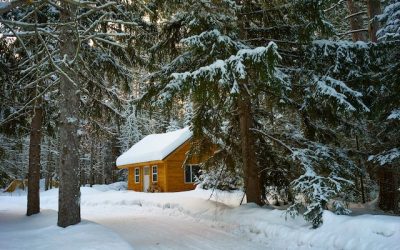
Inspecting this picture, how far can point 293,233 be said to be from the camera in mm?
7969

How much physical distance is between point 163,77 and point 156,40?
5.76 feet

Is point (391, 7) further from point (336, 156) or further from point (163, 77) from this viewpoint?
point (163, 77)

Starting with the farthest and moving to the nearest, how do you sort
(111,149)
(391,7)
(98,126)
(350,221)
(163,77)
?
(111,149) < (98,126) < (163,77) < (391,7) < (350,221)

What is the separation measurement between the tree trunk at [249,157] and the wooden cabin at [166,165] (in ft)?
43.3

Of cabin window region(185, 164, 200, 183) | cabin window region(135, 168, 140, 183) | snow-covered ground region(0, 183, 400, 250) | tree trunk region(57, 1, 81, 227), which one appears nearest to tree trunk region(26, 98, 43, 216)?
snow-covered ground region(0, 183, 400, 250)

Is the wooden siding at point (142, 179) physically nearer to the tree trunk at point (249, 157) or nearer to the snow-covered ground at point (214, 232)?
the snow-covered ground at point (214, 232)

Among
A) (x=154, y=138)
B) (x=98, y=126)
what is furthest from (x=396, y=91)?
(x=154, y=138)

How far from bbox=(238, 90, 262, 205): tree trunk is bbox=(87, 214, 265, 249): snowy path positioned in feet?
5.91

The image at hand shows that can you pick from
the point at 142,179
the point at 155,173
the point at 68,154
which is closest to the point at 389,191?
the point at 68,154

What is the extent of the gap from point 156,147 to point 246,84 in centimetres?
1861

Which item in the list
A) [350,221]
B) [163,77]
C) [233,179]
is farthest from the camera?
[233,179]

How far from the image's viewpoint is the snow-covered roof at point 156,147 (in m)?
25.9

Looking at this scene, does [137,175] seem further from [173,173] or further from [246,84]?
[246,84]

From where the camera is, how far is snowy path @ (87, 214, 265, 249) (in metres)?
8.44
